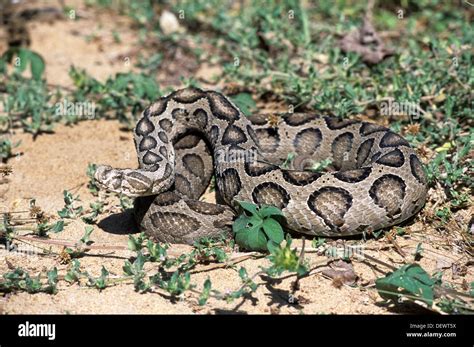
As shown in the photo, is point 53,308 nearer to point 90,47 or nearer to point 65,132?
point 65,132

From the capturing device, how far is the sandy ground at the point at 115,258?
253 inches

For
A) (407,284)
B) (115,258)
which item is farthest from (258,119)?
(407,284)

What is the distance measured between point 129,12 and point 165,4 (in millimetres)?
760

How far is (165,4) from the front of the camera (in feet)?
43.7

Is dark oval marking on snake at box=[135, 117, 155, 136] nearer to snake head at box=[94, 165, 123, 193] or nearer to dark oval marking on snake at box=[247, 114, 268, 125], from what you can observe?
snake head at box=[94, 165, 123, 193]

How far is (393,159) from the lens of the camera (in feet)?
25.5

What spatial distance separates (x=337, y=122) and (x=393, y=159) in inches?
58.8

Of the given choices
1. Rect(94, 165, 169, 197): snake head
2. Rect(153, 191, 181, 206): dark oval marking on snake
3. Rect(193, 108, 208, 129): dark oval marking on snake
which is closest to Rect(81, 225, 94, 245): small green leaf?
Rect(94, 165, 169, 197): snake head

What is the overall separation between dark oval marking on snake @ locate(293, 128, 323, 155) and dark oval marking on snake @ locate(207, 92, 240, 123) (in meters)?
0.96

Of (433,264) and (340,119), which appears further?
(340,119)

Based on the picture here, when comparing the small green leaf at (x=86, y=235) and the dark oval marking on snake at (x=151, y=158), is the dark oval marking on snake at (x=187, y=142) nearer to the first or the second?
the dark oval marking on snake at (x=151, y=158)

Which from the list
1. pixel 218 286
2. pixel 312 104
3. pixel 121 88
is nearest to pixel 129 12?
pixel 121 88

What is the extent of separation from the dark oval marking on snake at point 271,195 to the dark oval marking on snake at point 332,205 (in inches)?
11.6

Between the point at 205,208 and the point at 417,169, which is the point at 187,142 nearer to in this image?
the point at 205,208
